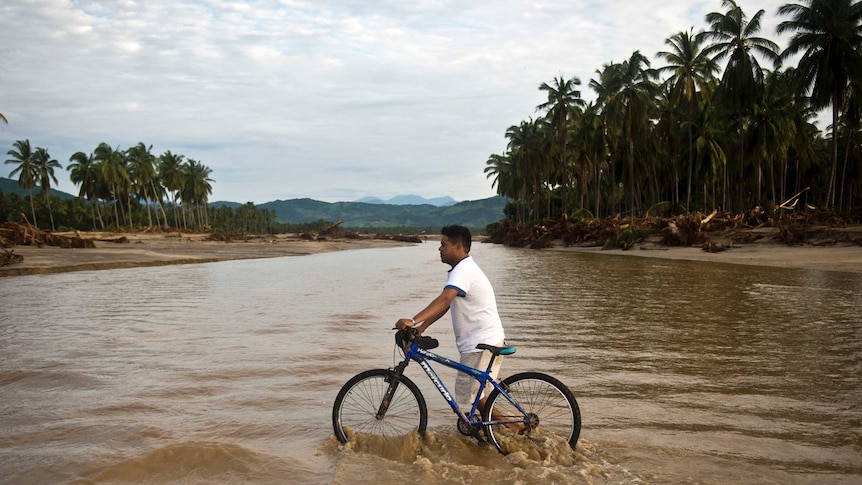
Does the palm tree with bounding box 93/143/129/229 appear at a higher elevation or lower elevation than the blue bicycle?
higher

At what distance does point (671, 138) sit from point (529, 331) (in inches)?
1877

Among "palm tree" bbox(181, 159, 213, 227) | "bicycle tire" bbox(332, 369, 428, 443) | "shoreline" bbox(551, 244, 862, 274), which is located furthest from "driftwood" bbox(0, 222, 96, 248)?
"palm tree" bbox(181, 159, 213, 227)

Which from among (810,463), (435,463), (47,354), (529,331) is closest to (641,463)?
(810,463)

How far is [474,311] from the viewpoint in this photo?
4.61 meters

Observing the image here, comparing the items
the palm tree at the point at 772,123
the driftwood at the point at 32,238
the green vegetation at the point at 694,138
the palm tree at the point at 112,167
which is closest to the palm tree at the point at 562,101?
the green vegetation at the point at 694,138

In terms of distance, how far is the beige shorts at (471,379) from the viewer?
15.2 feet

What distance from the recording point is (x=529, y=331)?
32.4 ft

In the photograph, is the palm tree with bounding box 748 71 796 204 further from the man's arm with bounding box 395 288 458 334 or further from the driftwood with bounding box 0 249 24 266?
the man's arm with bounding box 395 288 458 334

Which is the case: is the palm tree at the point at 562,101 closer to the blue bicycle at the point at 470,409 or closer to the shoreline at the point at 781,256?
the shoreline at the point at 781,256

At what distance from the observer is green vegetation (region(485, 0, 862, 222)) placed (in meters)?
34.1

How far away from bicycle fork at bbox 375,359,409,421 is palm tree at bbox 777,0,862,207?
36.6 meters

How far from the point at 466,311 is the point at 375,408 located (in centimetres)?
111

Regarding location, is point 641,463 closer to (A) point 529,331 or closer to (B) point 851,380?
(B) point 851,380

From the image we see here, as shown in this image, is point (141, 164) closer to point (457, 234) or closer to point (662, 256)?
point (662, 256)
